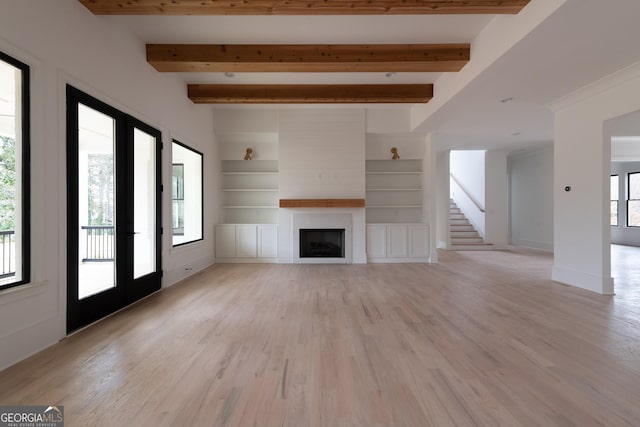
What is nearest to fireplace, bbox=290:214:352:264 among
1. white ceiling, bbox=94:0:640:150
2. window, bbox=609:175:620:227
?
white ceiling, bbox=94:0:640:150

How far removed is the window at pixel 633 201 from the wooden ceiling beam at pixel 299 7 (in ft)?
35.6

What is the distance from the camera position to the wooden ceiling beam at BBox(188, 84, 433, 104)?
5.14 meters

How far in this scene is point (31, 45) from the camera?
7.57ft

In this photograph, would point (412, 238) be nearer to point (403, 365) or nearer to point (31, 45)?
point (403, 365)

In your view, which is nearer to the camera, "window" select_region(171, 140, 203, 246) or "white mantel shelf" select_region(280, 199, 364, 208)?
"window" select_region(171, 140, 203, 246)

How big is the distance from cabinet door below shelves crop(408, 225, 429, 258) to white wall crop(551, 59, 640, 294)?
227 cm

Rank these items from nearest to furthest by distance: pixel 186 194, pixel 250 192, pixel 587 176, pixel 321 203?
pixel 587 176 < pixel 186 194 < pixel 321 203 < pixel 250 192

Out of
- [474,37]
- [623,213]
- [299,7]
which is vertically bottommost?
[623,213]

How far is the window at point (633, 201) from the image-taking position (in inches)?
384

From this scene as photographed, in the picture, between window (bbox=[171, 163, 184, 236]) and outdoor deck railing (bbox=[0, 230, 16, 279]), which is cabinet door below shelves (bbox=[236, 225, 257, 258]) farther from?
outdoor deck railing (bbox=[0, 230, 16, 279])

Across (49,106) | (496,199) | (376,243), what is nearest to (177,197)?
(49,106)

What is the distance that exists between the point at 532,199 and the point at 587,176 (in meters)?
5.67

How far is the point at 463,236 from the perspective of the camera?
30.8 ft

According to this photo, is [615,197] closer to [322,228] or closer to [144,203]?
[322,228]
